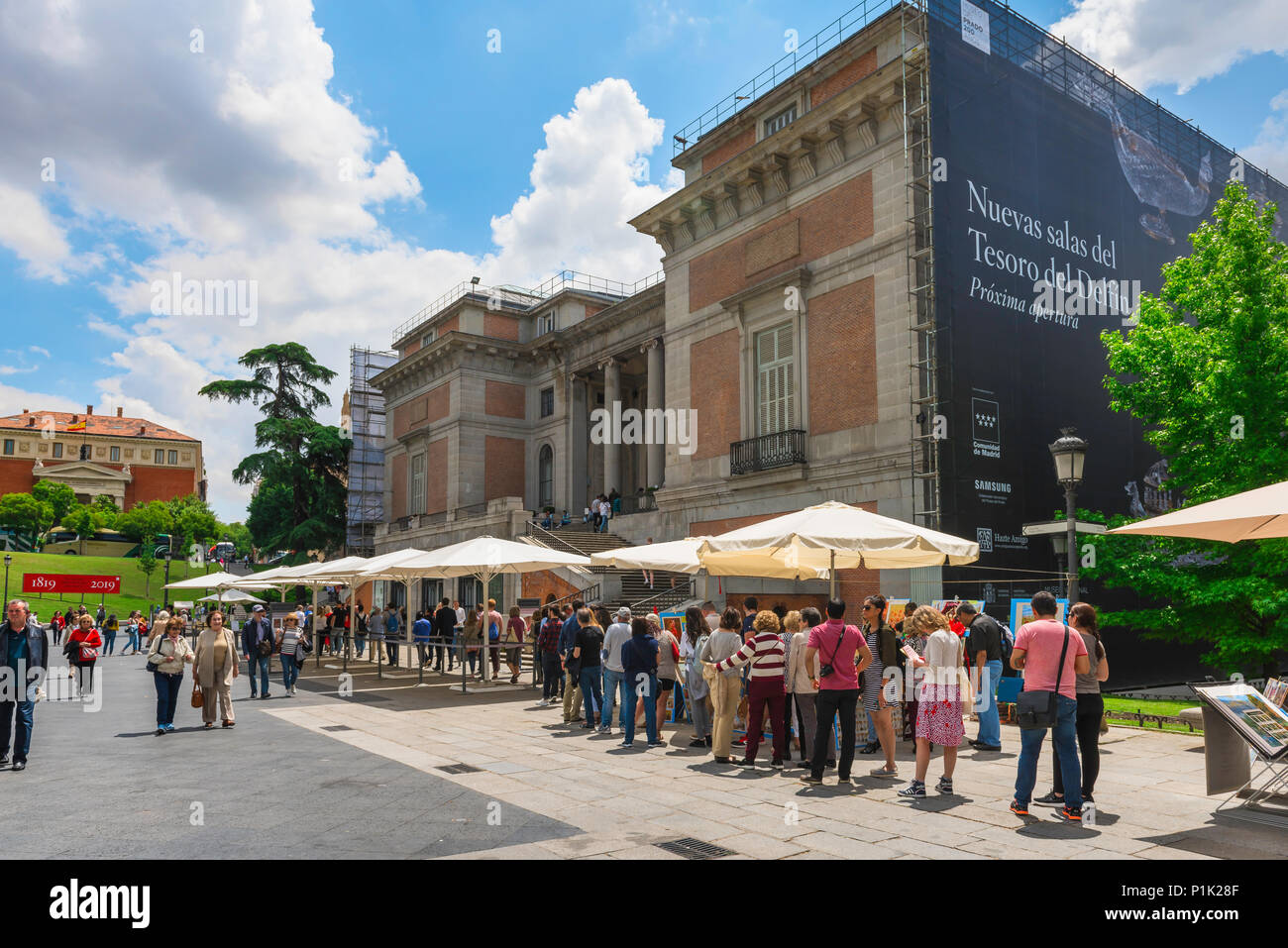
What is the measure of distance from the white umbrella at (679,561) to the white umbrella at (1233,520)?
5.67 meters

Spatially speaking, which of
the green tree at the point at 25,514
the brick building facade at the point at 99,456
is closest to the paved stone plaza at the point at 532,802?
the green tree at the point at 25,514

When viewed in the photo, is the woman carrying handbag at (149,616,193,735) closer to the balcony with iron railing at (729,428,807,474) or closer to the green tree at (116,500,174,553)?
the balcony with iron railing at (729,428,807,474)

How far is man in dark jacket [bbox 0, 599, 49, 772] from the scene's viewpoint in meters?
9.86

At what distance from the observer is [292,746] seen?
1136cm

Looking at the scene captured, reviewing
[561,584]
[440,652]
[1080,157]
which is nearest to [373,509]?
[561,584]

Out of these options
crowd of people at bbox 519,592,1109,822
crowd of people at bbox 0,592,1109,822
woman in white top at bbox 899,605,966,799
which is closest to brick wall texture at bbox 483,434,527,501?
crowd of people at bbox 0,592,1109,822

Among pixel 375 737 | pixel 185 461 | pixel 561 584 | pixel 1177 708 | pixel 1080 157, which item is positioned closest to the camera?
pixel 375 737

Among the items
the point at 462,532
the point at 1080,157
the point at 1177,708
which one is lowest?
the point at 1177,708

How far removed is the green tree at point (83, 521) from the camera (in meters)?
94.2
